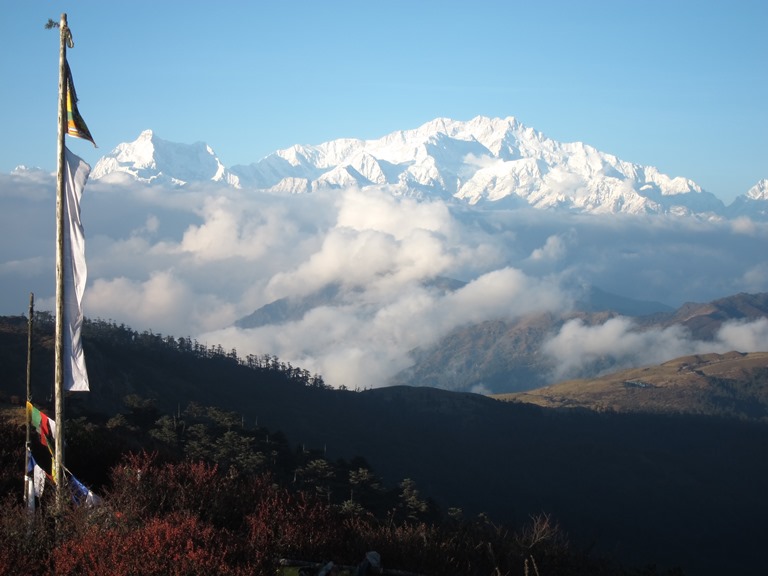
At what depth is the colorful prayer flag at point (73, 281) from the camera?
15.8 m

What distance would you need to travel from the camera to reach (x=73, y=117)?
1628 centimetres

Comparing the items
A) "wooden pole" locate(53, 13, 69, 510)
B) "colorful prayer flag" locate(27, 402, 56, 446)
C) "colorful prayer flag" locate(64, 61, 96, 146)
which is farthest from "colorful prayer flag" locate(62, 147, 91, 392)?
"colorful prayer flag" locate(27, 402, 56, 446)

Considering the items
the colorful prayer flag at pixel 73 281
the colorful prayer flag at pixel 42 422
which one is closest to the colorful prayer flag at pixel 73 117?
the colorful prayer flag at pixel 73 281

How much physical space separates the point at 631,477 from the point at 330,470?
120 metres

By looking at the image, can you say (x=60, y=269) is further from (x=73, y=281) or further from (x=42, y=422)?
(x=42, y=422)

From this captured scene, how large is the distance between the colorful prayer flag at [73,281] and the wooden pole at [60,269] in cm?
8

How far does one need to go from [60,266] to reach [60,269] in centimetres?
6

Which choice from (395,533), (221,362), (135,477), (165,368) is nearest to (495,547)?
(395,533)

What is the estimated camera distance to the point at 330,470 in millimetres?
66000

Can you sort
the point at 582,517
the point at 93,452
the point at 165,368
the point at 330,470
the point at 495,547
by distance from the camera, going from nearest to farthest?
1. the point at 495,547
2. the point at 93,452
3. the point at 330,470
4. the point at 582,517
5. the point at 165,368

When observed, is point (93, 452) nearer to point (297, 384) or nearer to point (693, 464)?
point (297, 384)

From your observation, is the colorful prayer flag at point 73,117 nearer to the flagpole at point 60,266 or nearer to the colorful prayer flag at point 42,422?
the flagpole at point 60,266

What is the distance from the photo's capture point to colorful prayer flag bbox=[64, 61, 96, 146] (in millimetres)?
16266

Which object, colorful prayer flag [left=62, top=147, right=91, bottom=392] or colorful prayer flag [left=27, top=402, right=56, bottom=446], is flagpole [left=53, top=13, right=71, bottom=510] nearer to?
colorful prayer flag [left=62, top=147, right=91, bottom=392]
